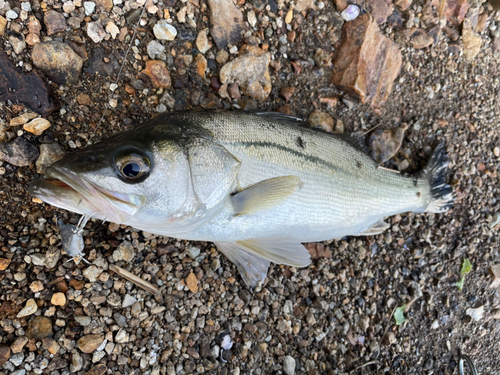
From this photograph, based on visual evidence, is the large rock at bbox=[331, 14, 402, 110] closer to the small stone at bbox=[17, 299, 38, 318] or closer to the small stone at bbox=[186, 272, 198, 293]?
the small stone at bbox=[186, 272, 198, 293]

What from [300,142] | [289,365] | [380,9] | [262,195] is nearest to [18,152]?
[262,195]

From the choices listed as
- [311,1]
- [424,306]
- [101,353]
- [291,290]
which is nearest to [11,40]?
[101,353]

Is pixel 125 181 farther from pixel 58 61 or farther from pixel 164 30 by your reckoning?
pixel 164 30

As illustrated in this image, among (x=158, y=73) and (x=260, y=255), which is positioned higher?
(x=158, y=73)

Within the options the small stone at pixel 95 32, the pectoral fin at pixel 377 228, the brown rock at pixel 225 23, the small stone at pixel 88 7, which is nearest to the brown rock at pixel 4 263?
the small stone at pixel 95 32

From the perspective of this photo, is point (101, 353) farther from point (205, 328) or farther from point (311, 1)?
point (311, 1)

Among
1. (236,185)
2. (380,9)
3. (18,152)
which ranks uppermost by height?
(380,9)
